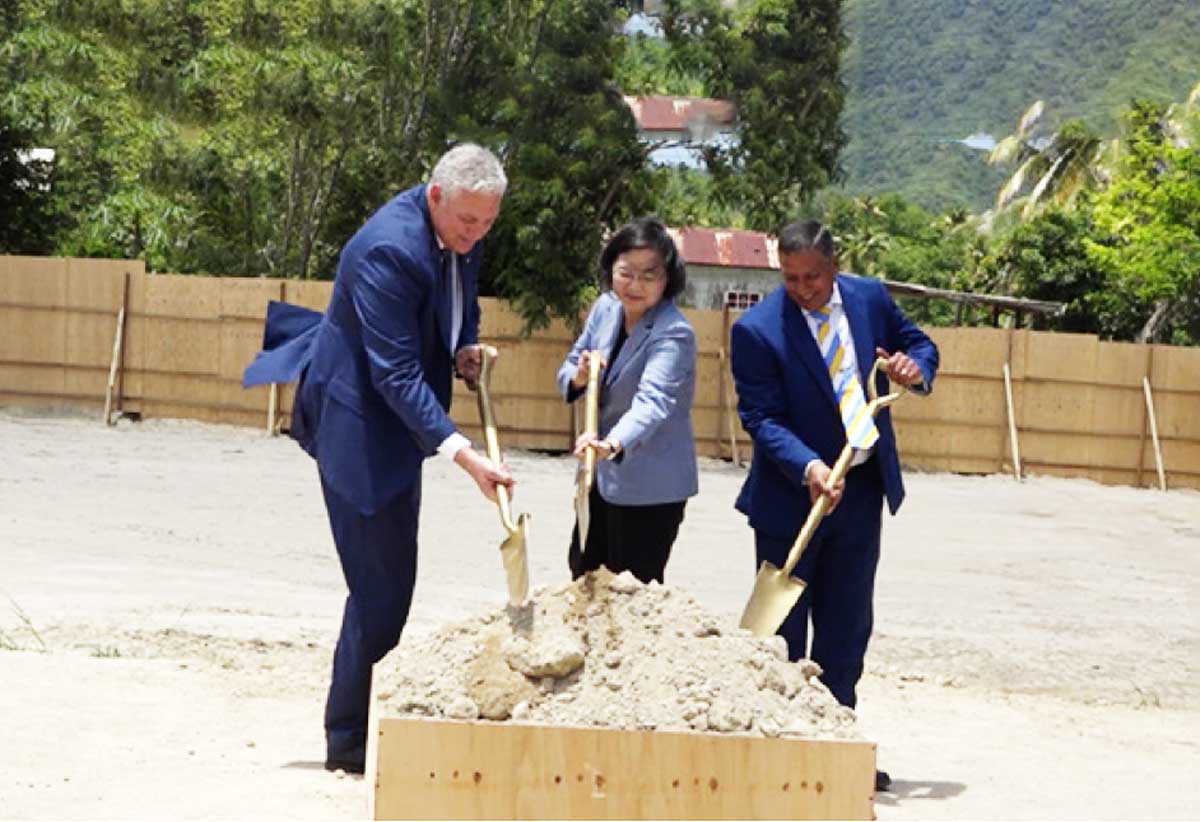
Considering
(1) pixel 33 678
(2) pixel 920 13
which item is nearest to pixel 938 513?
(1) pixel 33 678

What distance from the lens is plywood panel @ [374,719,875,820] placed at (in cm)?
467

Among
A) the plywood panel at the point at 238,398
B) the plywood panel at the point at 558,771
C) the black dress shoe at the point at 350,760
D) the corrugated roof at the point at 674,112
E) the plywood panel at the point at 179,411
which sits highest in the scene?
the corrugated roof at the point at 674,112

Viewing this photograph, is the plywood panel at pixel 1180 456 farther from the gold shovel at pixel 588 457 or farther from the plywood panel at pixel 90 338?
the gold shovel at pixel 588 457

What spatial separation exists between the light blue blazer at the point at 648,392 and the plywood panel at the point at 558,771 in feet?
5.34

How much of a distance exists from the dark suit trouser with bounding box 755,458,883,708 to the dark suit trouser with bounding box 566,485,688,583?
0.32 meters

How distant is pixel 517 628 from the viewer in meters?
5.12

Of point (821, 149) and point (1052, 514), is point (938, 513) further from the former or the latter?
point (821, 149)

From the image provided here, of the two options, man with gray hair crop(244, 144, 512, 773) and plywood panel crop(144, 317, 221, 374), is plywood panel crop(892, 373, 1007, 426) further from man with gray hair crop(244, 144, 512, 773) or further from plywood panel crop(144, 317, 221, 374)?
man with gray hair crop(244, 144, 512, 773)

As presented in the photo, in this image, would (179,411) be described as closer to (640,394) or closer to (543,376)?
(543,376)

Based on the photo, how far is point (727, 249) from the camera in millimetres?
51406

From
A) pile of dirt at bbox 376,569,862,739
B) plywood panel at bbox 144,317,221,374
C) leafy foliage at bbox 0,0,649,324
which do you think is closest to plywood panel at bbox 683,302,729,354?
leafy foliage at bbox 0,0,649,324

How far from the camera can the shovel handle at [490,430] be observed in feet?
17.3

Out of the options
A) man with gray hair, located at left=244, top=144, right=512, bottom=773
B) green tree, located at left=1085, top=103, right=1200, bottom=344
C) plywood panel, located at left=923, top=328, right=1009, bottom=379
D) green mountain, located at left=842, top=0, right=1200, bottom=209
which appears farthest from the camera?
green mountain, located at left=842, top=0, right=1200, bottom=209

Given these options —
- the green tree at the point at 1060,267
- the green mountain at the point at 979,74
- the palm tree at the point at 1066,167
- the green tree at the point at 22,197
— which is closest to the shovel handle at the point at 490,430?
the green tree at the point at 22,197
